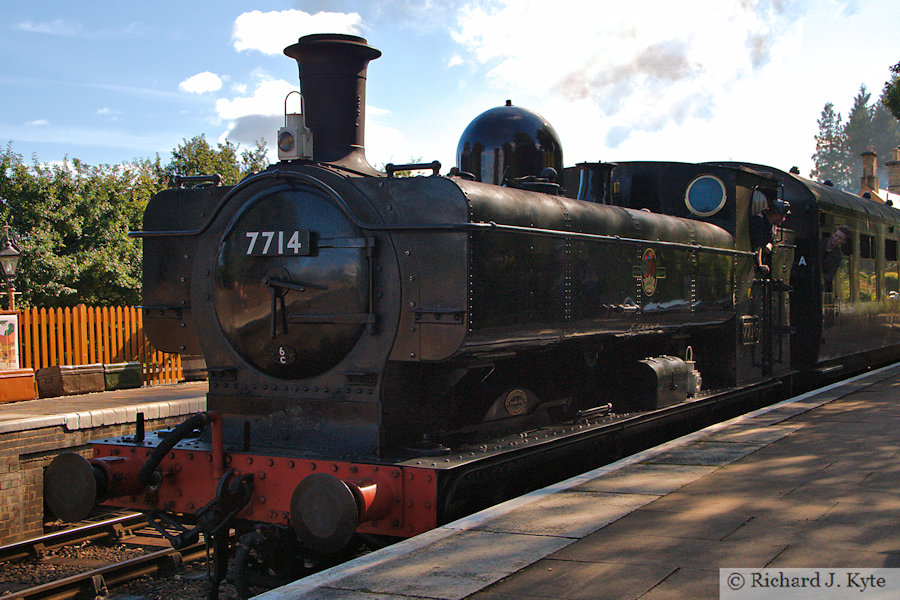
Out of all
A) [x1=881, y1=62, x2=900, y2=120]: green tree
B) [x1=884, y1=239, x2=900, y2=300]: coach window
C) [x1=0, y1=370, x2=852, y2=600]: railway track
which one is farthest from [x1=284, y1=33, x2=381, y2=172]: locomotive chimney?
[x1=881, y1=62, x2=900, y2=120]: green tree

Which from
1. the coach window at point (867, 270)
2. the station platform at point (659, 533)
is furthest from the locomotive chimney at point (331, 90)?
the coach window at point (867, 270)

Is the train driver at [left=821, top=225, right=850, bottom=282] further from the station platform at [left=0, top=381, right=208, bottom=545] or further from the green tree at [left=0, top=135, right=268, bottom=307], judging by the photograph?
the green tree at [left=0, top=135, right=268, bottom=307]

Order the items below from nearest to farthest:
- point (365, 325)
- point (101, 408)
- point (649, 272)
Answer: point (365, 325) → point (649, 272) → point (101, 408)

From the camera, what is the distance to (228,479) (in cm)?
483

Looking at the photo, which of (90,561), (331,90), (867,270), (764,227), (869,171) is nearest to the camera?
(331,90)

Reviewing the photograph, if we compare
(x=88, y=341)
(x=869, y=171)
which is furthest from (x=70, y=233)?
(x=869, y=171)

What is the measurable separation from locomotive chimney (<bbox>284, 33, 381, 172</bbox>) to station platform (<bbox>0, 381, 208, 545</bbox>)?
512 cm

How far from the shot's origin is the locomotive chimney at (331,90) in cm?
553

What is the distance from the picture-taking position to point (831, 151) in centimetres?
11181

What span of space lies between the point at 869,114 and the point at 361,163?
119357 millimetres

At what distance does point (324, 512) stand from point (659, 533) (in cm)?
165

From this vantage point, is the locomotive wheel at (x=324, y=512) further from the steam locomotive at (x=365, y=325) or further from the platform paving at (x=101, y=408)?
the platform paving at (x=101, y=408)

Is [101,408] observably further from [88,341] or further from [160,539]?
[160,539]

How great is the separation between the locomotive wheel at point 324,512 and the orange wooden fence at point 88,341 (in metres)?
9.67
